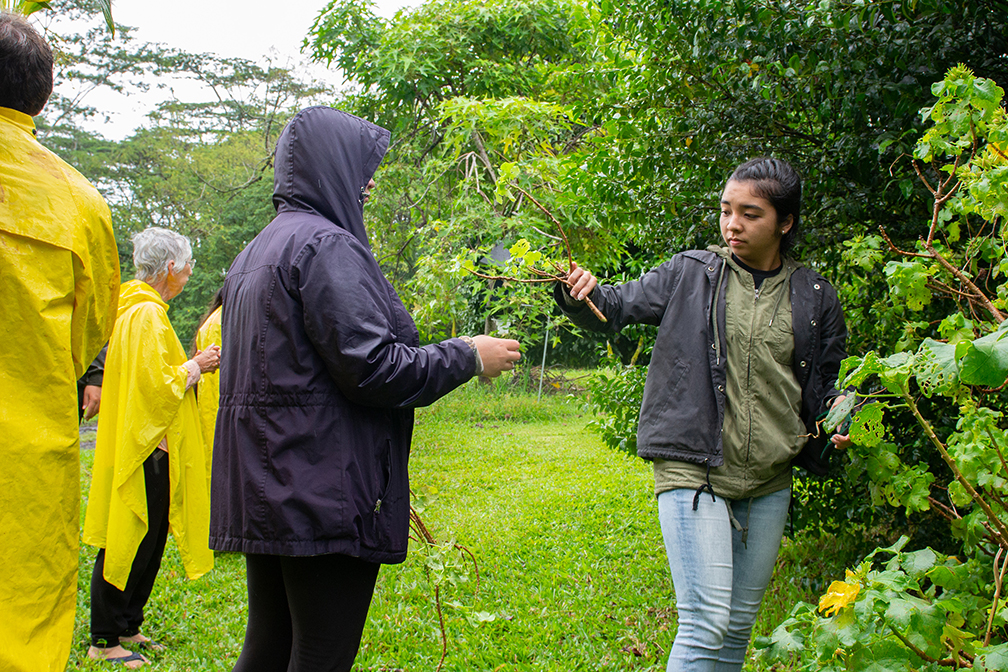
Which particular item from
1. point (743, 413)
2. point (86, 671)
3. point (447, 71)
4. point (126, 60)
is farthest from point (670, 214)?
point (126, 60)

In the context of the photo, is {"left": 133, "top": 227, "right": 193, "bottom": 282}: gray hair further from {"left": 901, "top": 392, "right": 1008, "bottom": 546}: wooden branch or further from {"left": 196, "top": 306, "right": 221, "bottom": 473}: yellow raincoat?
{"left": 901, "top": 392, "right": 1008, "bottom": 546}: wooden branch

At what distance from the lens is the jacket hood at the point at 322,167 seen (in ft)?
6.23

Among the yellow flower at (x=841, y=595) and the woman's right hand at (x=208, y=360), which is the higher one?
the yellow flower at (x=841, y=595)

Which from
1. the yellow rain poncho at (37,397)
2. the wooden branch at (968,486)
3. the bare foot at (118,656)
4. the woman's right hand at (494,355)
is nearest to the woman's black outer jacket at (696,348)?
the woman's right hand at (494,355)

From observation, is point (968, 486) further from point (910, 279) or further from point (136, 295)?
point (136, 295)

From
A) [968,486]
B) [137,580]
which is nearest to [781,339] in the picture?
[968,486]

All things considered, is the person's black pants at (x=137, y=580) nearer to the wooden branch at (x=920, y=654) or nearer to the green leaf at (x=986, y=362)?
the wooden branch at (x=920, y=654)

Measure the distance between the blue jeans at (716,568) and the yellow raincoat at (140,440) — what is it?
226cm

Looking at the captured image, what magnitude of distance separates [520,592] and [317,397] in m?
2.69

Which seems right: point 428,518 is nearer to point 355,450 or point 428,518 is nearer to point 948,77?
point 355,450

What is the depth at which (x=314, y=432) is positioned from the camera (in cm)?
167

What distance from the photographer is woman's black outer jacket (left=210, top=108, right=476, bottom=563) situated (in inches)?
65.2

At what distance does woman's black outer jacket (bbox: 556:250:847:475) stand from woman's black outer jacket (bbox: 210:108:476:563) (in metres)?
0.59

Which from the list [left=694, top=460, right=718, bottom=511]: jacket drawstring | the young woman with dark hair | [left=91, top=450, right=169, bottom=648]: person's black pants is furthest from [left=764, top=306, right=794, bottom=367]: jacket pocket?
[left=91, top=450, right=169, bottom=648]: person's black pants
